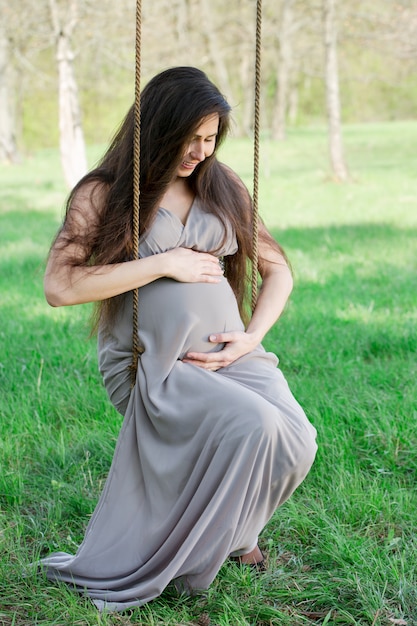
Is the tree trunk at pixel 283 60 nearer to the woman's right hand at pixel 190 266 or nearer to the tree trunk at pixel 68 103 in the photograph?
the tree trunk at pixel 68 103

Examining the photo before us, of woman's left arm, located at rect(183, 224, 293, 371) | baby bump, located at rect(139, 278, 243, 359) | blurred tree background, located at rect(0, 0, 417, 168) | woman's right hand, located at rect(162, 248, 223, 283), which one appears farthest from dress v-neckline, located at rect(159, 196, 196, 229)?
blurred tree background, located at rect(0, 0, 417, 168)

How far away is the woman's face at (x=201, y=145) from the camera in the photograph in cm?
263

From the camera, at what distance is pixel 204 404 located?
8.29 feet

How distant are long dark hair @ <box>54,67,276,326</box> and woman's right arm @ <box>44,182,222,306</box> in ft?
0.08

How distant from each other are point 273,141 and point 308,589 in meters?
26.9

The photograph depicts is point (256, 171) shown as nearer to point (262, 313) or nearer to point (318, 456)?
point (262, 313)

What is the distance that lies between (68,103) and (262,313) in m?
9.88

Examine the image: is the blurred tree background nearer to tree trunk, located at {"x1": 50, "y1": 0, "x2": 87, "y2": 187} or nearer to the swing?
tree trunk, located at {"x1": 50, "y1": 0, "x2": 87, "y2": 187}

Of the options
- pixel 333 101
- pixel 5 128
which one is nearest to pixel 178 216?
pixel 333 101

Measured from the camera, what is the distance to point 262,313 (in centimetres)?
293

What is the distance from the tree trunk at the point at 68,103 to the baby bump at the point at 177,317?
9.71 metres

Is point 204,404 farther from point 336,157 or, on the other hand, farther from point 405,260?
point 336,157

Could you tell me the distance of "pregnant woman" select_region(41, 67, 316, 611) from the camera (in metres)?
2.51

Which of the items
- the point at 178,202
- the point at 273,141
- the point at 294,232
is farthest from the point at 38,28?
the point at 273,141
